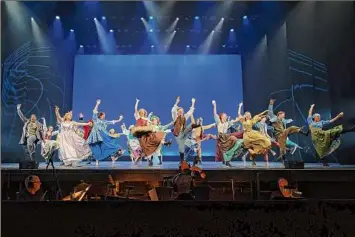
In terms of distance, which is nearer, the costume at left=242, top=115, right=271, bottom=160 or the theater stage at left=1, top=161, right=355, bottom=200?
the theater stage at left=1, top=161, right=355, bottom=200

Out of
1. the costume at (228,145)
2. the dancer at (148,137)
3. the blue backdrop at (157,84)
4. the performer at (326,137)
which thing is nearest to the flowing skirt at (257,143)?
the costume at (228,145)

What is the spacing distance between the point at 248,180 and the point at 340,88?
5.86 metres

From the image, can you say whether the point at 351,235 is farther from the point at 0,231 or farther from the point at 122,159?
the point at 122,159

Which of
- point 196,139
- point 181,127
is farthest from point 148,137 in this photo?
point 196,139

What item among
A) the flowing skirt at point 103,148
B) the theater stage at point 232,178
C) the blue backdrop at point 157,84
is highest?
the blue backdrop at point 157,84

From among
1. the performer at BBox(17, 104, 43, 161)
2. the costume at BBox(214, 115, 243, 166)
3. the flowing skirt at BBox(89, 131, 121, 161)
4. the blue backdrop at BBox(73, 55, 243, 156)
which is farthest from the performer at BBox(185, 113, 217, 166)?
the performer at BBox(17, 104, 43, 161)

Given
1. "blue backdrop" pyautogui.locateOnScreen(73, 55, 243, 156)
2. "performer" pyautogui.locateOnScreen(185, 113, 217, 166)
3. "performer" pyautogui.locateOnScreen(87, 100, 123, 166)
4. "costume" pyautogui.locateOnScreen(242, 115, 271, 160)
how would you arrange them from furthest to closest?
"blue backdrop" pyautogui.locateOnScreen(73, 55, 243, 156) < "performer" pyautogui.locateOnScreen(185, 113, 217, 166) < "performer" pyautogui.locateOnScreen(87, 100, 123, 166) < "costume" pyautogui.locateOnScreen(242, 115, 271, 160)

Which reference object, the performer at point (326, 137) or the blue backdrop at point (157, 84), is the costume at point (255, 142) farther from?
the blue backdrop at point (157, 84)

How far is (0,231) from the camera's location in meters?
2.73

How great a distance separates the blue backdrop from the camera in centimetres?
1228

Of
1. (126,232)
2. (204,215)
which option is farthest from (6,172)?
(204,215)

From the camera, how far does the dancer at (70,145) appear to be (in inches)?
320

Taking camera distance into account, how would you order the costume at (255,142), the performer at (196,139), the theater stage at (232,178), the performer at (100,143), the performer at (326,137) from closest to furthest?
1. the theater stage at (232,178)
2. the costume at (255,142)
3. the performer at (326,137)
4. the performer at (100,143)
5. the performer at (196,139)

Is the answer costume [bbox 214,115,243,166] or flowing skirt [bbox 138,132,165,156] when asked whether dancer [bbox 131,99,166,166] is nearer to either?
flowing skirt [bbox 138,132,165,156]
